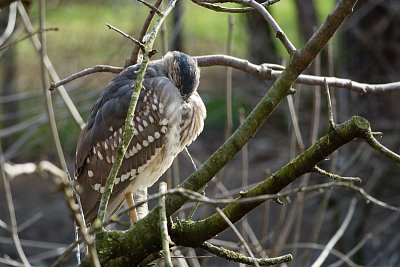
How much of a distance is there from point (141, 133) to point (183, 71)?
513mm

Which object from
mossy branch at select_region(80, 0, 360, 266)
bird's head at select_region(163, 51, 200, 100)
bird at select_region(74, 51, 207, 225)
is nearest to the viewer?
mossy branch at select_region(80, 0, 360, 266)

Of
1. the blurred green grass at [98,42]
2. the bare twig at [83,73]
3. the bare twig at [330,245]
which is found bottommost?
the bare twig at [330,245]

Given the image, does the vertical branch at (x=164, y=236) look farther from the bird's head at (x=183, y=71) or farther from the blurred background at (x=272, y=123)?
the blurred background at (x=272, y=123)

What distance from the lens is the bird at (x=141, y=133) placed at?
14.6 feet

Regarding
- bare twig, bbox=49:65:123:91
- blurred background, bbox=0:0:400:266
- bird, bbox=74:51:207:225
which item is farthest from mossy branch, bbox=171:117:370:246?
blurred background, bbox=0:0:400:266

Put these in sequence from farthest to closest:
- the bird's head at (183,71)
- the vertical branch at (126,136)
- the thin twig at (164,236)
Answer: the bird's head at (183,71), the vertical branch at (126,136), the thin twig at (164,236)

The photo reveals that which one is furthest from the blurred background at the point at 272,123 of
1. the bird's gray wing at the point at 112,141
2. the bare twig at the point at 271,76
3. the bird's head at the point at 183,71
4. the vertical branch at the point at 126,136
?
the vertical branch at the point at 126,136

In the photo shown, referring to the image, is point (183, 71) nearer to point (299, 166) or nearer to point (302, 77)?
point (302, 77)

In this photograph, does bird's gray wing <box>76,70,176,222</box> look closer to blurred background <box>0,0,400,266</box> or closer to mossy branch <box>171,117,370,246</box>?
blurred background <box>0,0,400,266</box>


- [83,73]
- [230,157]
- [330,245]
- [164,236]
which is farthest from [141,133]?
[164,236]

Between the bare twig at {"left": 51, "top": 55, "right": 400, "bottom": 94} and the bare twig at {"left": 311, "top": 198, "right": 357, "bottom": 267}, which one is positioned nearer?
the bare twig at {"left": 51, "top": 55, "right": 400, "bottom": 94}

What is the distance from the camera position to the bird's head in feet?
14.0

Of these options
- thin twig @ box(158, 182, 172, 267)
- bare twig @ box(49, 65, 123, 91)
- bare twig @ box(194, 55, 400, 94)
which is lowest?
thin twig @ box(158, 182, 172, 267)

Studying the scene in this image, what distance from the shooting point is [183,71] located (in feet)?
14.0
